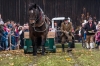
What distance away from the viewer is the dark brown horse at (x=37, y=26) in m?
16.2

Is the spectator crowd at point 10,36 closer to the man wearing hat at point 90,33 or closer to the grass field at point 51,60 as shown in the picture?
the man wearing hat at point 90,33

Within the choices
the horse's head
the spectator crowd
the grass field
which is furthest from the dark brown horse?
the spectator crowd

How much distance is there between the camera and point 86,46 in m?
24.0

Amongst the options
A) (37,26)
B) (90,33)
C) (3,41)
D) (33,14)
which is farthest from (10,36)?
(33,14)

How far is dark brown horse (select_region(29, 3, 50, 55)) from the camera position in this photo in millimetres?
16250

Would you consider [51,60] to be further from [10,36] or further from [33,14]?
[10,36]

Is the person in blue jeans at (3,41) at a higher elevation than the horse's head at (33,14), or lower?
lower

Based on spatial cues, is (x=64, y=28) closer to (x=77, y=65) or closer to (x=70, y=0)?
(x=77, y=65)

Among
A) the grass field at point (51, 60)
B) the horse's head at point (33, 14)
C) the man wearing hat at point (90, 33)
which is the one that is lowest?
the grass field at point (51, 60)

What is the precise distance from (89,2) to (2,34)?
58.9 ft

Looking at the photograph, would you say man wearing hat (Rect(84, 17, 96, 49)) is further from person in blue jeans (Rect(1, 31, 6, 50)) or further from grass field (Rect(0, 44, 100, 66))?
grass field (Rect(0, 44, 100, 66))

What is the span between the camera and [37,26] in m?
16.8

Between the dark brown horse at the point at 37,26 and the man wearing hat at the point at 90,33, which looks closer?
the dark brown horse at the point at 37,26

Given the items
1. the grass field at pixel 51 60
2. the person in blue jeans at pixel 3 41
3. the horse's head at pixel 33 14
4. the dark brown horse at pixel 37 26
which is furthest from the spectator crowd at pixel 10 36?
the grass field at pixel 51 60
